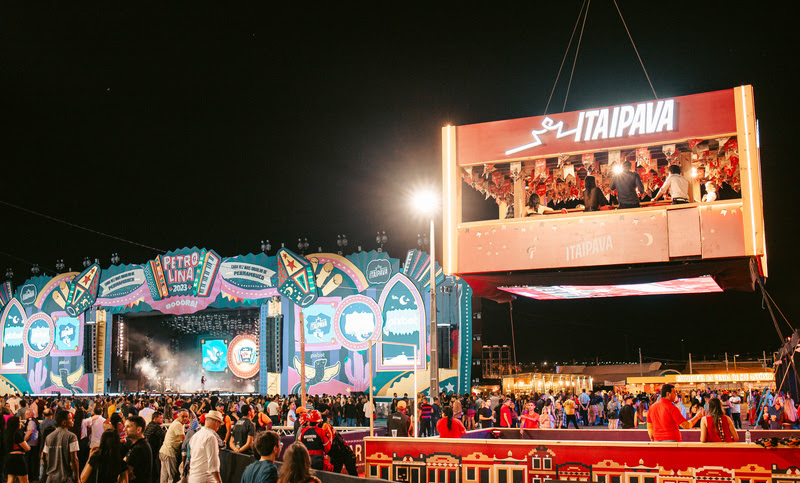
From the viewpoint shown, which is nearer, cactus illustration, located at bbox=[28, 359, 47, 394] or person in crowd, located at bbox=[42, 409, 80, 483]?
person in crowd, located at bbox=[42, 409, 80, 483]

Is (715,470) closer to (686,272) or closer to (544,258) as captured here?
(686,272)

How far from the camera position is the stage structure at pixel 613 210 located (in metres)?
8.38

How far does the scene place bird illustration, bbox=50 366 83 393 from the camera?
1577 inches

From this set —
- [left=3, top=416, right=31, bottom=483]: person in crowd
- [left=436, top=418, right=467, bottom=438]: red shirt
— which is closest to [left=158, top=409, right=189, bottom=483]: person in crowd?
[left=3, top=416, right=31, bottom=483]: person in crowd

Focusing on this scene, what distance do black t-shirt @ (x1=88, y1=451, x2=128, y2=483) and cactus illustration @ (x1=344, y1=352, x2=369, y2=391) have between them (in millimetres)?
23797

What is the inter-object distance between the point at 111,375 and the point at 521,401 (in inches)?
931

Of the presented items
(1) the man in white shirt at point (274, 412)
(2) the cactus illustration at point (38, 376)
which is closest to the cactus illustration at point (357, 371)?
(1) the man in white shirt at point (274, 412)

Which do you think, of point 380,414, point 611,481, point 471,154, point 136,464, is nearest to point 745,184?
point 471,154

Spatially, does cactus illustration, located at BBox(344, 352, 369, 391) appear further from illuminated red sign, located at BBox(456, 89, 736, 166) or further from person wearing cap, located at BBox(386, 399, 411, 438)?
illuminated red sign, located at BBox(456, 89, 736, 166)

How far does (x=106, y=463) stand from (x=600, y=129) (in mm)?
7199

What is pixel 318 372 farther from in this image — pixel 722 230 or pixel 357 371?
pixel 722 230

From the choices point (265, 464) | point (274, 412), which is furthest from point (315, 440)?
point (274, 412)

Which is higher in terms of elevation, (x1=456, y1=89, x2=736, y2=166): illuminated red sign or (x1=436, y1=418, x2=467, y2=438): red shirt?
(x1=456, y1=89, x2=736, y2=166): illuminated red sign

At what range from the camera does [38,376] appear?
1634 inches
